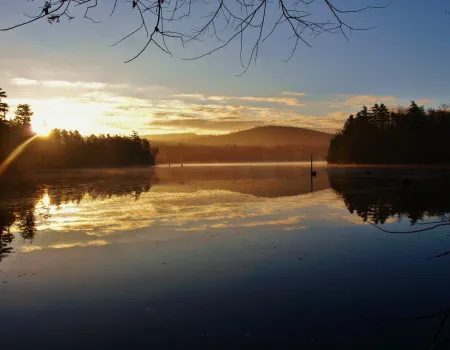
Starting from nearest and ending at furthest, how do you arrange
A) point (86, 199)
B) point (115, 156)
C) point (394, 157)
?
point (86, 199)
point (394, 157)
point (115, 156)

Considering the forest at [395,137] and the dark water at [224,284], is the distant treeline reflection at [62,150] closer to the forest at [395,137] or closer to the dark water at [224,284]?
the dark water at [224,284]

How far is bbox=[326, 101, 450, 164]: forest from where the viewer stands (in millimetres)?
97375

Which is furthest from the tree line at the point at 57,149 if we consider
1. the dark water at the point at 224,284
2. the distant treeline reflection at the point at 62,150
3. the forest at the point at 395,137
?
the forest at the point at 395,137

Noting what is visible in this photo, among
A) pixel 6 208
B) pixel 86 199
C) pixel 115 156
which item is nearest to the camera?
pixel 6 208

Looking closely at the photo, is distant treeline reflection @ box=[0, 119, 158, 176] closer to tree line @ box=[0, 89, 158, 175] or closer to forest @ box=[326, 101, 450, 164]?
tree line @ box=[0, 89, 158, 175]

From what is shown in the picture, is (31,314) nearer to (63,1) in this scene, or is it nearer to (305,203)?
(63,1)

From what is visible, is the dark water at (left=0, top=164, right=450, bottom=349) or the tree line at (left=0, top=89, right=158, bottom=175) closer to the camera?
the dark water at (left=0, top=164, right=450, bottom=349)

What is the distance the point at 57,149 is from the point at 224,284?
473ft

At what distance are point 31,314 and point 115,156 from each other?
18069 centimetres

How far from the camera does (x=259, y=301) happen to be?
28.7 ft

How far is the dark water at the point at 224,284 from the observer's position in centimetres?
715

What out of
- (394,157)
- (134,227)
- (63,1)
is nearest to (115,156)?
(394,157)

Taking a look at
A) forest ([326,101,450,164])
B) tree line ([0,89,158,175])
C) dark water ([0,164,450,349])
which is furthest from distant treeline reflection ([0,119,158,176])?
forest ([326,101,450,164])

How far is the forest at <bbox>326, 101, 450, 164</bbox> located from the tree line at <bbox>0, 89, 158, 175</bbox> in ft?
298
